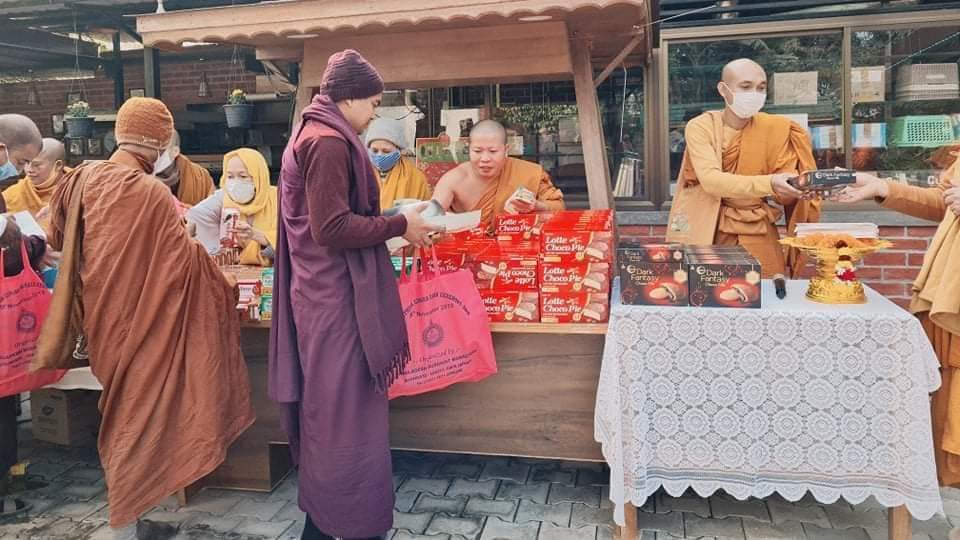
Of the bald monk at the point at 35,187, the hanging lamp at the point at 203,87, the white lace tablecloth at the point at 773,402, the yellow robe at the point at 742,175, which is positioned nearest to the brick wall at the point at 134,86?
the hanging lamp at the point at 203,87

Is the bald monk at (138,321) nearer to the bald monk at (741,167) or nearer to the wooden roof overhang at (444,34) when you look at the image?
the wooden roof overhang at (444,34)

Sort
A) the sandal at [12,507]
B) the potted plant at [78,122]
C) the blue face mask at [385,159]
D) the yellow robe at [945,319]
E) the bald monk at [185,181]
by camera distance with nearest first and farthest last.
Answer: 1. the yellow robe at [945,319]
2. the sandal at [12,507]
3. the blue face mask at [385,159]
4. the bald monk at [185,181]
5. the potted plant at [78,122]

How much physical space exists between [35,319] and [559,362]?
6.92ft

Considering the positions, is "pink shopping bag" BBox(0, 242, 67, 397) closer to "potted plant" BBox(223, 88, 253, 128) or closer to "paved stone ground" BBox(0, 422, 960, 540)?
"paved stone ground" BBox(0, 422, 960, 540)

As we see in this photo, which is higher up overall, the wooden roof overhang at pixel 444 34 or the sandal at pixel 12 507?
the wooden roof overhang at pixel 444 34

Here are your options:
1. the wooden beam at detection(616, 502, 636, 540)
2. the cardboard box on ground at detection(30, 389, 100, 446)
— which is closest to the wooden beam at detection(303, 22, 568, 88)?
the wooden beam at detection(616, 502, 636, 540)

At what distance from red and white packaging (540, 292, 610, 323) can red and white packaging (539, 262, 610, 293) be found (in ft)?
0.07

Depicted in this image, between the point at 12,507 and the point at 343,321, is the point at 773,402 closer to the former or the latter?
the point at 343,321

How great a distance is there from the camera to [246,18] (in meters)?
3.05

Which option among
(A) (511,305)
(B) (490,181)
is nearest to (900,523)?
(A) (511,305)

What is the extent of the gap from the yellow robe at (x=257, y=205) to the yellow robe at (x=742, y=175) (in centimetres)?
197

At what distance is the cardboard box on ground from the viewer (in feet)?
12.3

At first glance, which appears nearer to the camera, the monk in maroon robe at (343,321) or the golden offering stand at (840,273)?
the monk in maroon robe at (343,321)

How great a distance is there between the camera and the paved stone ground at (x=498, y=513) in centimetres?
278
